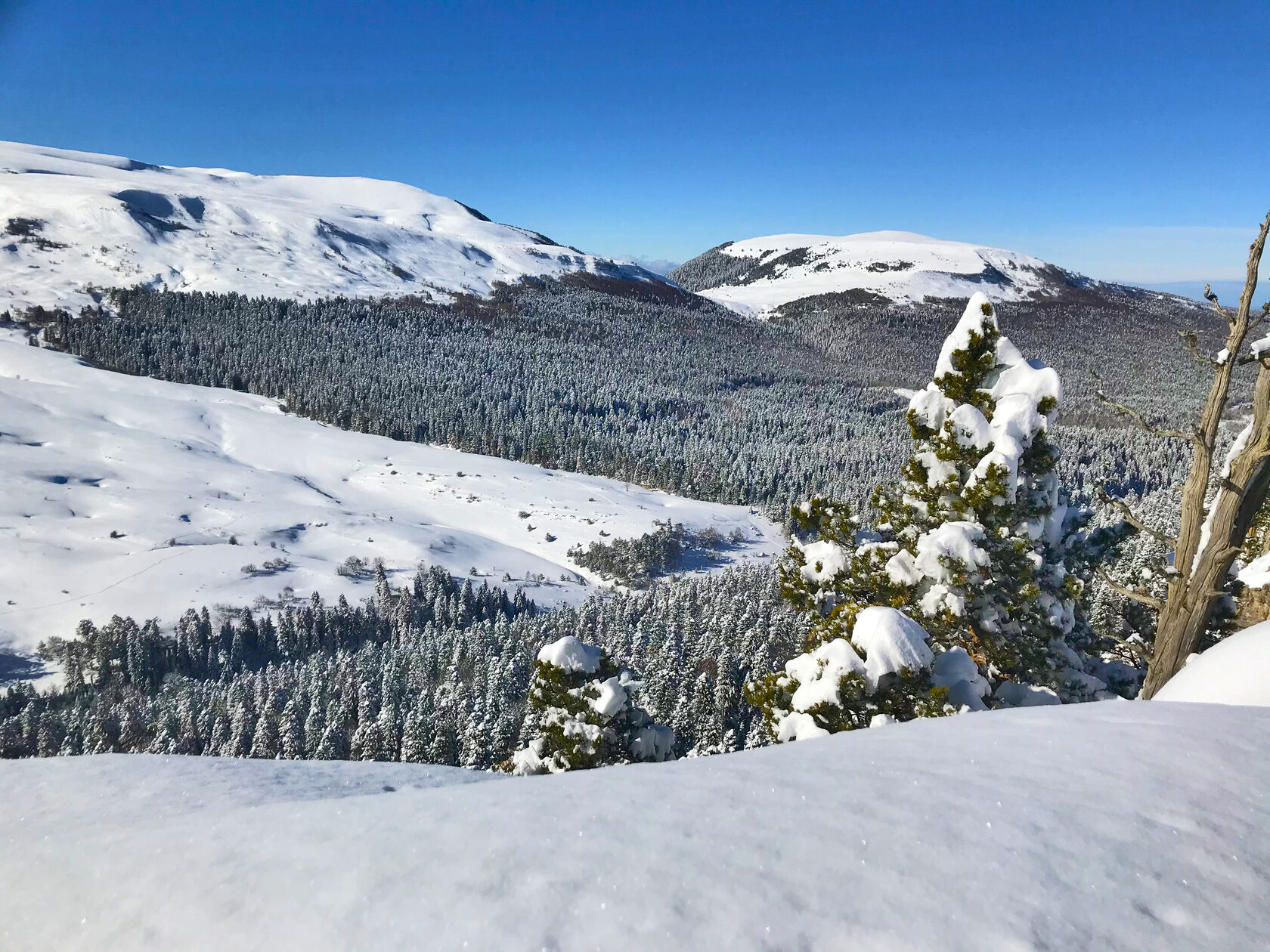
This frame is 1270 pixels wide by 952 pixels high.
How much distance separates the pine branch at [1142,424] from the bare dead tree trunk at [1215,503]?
0.03 m

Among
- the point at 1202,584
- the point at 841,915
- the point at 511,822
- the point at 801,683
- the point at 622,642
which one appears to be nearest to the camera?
the point at 841,915

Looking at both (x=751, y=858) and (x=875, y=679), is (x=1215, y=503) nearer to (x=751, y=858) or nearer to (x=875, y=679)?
(x=875, y=679)

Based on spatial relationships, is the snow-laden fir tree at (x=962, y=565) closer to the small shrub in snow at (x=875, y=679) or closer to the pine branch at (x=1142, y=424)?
the small shrub in snow at (x=875, y=679)

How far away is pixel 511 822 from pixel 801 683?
25.8ft

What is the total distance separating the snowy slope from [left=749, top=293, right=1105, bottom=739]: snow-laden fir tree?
9683 cm

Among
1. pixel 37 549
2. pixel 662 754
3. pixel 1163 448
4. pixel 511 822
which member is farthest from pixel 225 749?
pixel 1163 448

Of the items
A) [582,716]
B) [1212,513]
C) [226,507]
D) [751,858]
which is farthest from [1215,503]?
[226,507]

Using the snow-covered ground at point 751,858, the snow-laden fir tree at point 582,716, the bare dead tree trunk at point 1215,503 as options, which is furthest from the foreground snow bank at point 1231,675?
the snow-laden fir tree at point 582,716

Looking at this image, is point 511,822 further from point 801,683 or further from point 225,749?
point 225,749

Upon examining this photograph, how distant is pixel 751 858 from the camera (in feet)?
11.5

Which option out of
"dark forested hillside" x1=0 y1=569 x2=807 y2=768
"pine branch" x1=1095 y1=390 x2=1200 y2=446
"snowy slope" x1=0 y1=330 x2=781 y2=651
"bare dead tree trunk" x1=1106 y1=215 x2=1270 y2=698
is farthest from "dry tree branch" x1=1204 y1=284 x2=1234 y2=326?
"snowy slope" x1=0 y1=330 x2=781 y2=651

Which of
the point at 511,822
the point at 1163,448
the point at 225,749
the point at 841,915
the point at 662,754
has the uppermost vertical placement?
the point at 1163,448

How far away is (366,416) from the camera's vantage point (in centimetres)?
18850

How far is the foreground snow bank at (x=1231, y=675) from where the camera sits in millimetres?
6245
